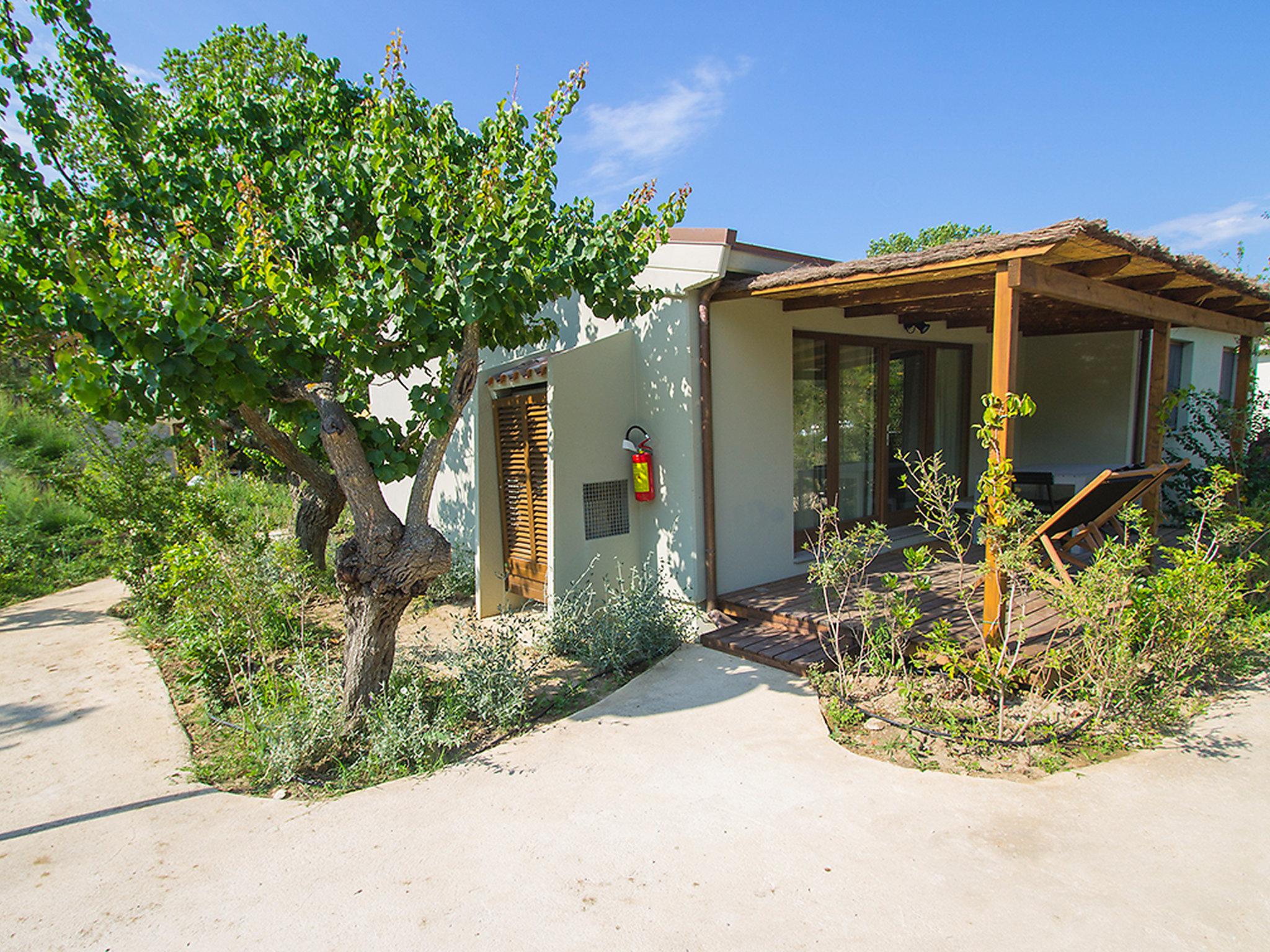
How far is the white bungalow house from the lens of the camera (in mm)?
5344

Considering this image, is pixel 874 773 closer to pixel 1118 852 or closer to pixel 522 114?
pixel 1118 852

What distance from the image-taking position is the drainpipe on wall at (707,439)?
566 cm

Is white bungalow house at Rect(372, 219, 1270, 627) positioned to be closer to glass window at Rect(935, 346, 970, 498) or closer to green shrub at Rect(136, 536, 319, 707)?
glass window at Rect(935, 346, 970, 498)

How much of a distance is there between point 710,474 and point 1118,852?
3.62 meters

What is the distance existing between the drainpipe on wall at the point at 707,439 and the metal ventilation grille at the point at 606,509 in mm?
797

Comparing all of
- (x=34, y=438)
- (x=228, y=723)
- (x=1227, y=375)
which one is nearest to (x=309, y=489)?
(x=228, y=723)

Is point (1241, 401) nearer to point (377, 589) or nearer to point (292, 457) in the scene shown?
point (377, 589)

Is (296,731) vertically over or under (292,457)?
under

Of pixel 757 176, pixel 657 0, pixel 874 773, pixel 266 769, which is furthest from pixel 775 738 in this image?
pixel 757 176

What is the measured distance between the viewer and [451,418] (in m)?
4.40

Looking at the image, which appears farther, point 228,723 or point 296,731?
point 228,723

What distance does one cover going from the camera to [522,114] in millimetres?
4582

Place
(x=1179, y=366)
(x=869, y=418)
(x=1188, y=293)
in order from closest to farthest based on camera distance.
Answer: (x=1188, y=293), (x=869, y=418), (x=1179, y=366)

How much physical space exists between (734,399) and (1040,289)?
253 centimetres
